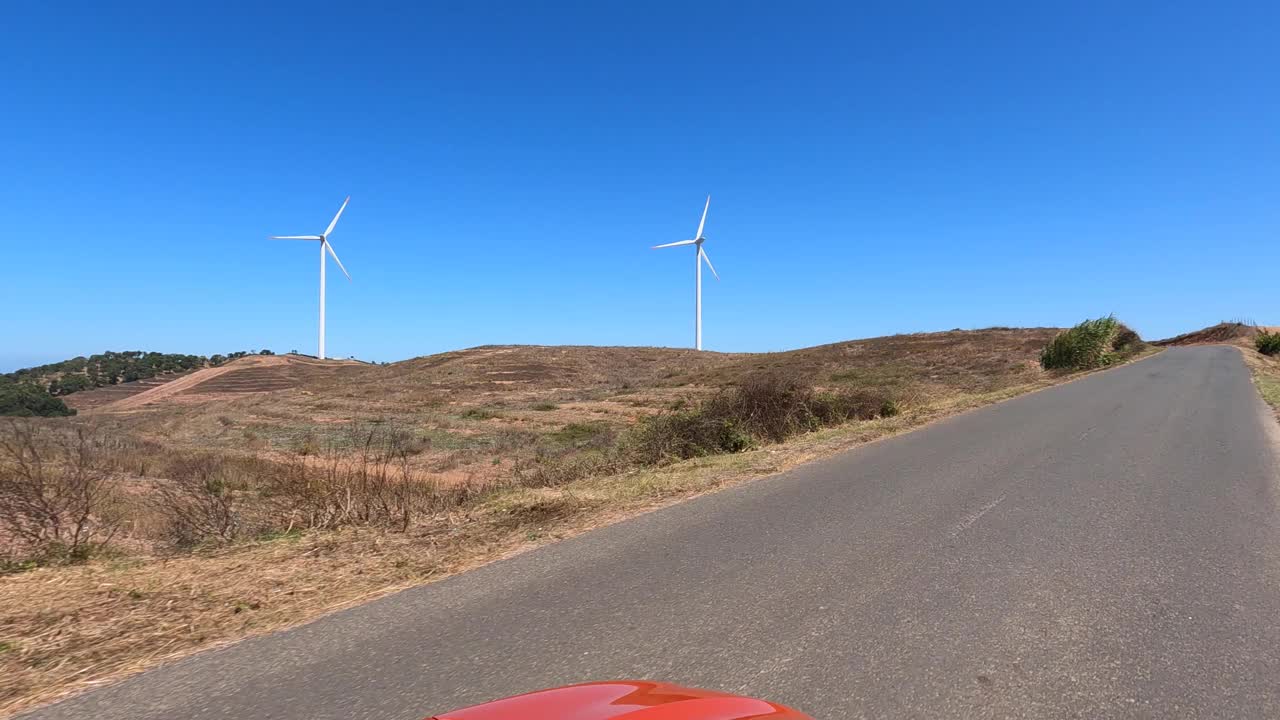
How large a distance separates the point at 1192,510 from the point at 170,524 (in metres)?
11.2

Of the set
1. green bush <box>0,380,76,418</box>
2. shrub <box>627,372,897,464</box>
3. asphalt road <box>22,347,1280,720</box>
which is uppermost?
green bush <box>0,380,76,418</box>

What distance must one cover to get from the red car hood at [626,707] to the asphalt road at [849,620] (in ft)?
3.65

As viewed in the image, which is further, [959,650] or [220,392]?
[220,392]

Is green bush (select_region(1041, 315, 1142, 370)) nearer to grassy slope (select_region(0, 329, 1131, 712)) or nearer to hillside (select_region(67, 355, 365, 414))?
grassy slope (select_region(0, 329, 1131, 712))

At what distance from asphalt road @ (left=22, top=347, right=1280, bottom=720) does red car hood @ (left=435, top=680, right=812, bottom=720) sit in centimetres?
111

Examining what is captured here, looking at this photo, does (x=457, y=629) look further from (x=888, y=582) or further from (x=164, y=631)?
(x=888, y=582)

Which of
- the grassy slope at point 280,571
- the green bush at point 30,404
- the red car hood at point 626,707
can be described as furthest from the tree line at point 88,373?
the red car hood at point 626,707

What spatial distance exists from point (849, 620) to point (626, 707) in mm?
2502

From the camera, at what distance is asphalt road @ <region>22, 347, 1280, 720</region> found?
3404 mm

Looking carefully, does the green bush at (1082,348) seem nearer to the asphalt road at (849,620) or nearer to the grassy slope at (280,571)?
the grassy slope at (280,571)

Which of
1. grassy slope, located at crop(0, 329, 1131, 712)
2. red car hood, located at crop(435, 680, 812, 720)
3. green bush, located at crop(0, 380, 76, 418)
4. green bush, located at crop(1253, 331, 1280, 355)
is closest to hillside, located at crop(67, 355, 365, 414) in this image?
green bush, located at crop(0, 380, 76, 418)

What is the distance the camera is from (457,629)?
4277 mm

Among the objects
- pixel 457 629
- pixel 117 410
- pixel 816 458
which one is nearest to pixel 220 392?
pixel 117 410

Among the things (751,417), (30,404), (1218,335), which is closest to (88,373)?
(30,404)
